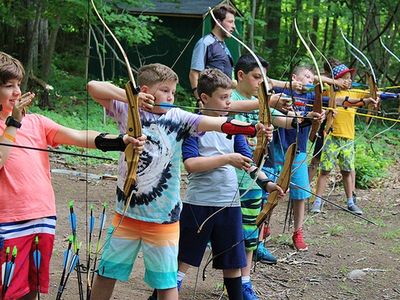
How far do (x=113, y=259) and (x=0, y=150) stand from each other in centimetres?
76

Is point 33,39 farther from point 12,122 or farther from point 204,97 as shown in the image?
point 12,122

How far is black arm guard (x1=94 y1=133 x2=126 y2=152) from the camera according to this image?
8.89ft

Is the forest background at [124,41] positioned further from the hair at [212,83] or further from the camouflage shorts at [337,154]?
the hair at [212,83]

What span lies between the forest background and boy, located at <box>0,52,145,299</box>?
537cm

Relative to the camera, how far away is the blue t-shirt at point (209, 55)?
5395 millimetres

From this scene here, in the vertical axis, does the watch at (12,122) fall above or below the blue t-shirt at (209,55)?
below

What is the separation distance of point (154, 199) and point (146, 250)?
241 mm

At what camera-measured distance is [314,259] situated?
17.5 feet

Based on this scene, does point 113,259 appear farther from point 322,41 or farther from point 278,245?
point 322,41

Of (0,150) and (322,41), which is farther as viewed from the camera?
(322,41)

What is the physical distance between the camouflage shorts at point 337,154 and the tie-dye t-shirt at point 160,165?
4.04 meters

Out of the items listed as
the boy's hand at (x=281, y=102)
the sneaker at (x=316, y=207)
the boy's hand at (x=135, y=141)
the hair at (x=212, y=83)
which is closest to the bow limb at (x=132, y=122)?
the boy's hand at (x=135, y=141)

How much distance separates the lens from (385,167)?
33.4ft

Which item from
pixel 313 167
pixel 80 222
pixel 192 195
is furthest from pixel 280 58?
pixel 192 195
